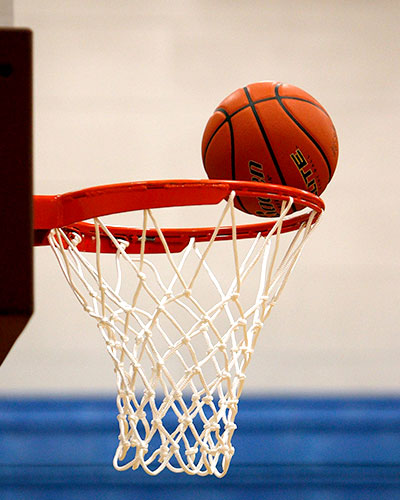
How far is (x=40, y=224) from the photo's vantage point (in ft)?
3.27

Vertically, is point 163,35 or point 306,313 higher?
point 163,35

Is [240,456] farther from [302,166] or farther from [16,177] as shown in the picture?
[16,177]

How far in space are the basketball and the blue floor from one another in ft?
4.08

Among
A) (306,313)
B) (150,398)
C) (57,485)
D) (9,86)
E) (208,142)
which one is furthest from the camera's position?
(306,313)

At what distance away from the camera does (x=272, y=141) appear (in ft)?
3.77

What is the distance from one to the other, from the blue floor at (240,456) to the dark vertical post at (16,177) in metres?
1.88

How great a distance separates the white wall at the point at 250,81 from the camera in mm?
2322

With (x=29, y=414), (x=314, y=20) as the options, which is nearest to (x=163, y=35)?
(x=314, y=20)

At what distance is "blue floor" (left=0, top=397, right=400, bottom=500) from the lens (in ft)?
7.11

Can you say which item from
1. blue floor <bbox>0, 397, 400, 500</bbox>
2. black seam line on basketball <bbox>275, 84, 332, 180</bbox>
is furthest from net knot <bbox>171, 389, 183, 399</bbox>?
blue floor <bbox>0, 397, 400, 500</bbox>

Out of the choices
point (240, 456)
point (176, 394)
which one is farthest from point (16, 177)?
point (240, 456)

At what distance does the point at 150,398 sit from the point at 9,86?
77 cm

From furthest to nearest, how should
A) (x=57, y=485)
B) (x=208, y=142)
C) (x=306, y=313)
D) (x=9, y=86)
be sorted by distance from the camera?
(x=306, y=313) < (x=57, y=485) < (x=208, y=142) < (x=9, y=86)

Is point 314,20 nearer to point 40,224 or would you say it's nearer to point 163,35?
point 163,35
